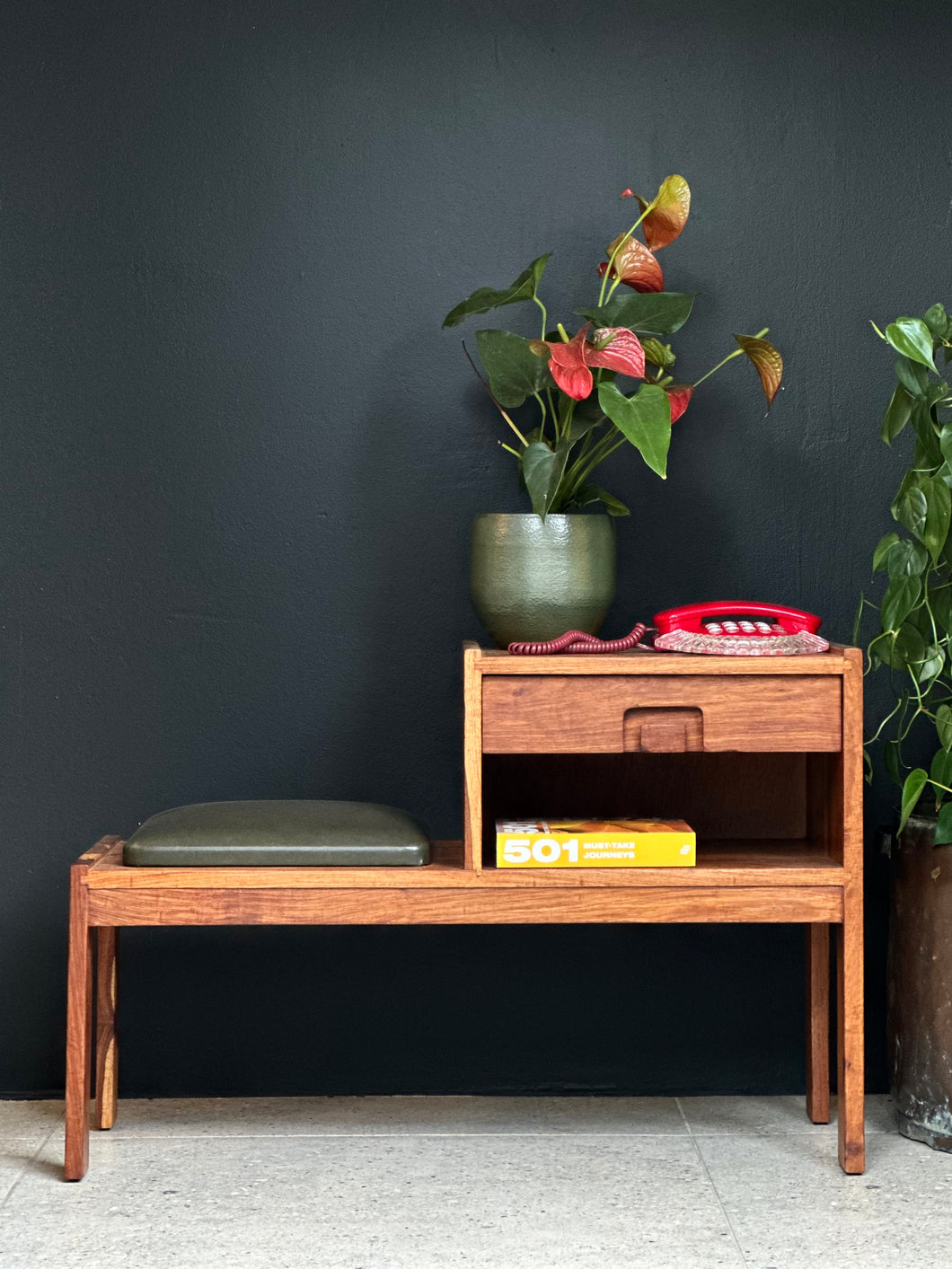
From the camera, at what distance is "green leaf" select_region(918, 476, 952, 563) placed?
202 cm

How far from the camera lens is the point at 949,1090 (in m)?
2.16

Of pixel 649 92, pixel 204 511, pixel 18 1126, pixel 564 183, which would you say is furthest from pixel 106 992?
pixel 649 92

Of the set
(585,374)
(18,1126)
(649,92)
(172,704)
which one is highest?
(649,92)

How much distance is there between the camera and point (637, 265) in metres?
2.26

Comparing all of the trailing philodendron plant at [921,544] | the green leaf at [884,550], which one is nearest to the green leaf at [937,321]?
the trailing philodendron plant at [921,544]

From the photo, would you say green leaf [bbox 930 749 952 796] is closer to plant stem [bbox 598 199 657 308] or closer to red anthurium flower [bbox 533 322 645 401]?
red anthurium flower [bbox 533 322 645 401]

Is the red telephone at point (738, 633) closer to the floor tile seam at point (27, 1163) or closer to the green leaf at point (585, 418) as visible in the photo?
the green leaf at point (585, 418)

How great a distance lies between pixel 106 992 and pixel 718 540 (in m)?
1.40

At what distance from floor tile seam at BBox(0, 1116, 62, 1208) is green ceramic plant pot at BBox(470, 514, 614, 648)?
3.84ft

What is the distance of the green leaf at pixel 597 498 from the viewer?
2343 millimetres

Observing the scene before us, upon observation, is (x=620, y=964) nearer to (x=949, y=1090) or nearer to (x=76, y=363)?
(x=949, y=1090)

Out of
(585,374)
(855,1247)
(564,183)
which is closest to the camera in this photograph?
(855,1247)

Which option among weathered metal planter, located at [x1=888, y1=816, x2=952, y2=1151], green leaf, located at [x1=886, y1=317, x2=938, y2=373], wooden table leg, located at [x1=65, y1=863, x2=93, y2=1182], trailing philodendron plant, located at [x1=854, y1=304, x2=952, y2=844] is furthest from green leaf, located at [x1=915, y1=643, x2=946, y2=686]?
wooden table leg, located at [x1=65, y1=863, x2=93, y2=1182]

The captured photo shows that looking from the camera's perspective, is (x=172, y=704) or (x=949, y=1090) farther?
(x=172, y=704)
